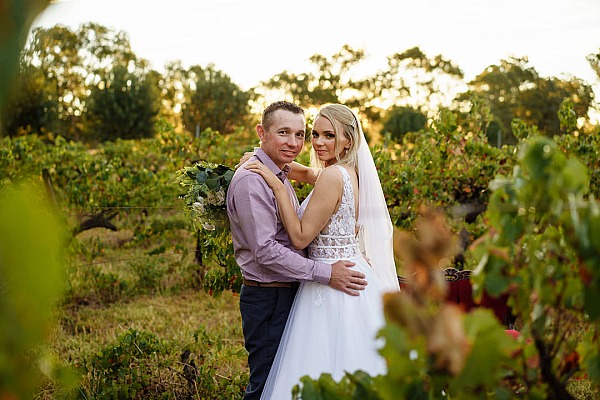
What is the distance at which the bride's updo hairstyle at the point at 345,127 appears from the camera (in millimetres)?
3223

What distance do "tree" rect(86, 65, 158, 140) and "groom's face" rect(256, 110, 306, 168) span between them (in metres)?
31.3

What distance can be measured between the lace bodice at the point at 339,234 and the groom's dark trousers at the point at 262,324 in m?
0.29

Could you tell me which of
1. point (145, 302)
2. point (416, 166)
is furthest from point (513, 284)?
point (145, 302)

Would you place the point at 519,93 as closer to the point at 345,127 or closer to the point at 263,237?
the point at 345,127

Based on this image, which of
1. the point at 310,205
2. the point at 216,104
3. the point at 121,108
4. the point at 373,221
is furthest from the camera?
the point at 216,104

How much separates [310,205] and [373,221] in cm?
48

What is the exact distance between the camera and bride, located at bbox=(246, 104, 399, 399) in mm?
2951

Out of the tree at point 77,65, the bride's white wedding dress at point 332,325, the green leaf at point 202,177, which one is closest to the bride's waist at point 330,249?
the bride's white wedding dress at point 332,325

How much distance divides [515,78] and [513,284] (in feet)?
112

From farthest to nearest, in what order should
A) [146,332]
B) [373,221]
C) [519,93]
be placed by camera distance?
1. [519,93]
2. [146,332]
3. [373,221]

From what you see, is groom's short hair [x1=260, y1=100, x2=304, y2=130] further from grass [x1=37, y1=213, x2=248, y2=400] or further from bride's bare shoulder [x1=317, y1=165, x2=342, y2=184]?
grass [x1=37, y1=213, x2=248, y2=400]

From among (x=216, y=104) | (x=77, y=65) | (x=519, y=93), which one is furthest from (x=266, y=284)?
(x=77, y=65)

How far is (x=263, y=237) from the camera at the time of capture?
2.95 meters

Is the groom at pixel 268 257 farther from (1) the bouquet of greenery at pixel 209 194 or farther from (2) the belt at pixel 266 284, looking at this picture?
(1) the bouquet of greenery at pixel 209 194
